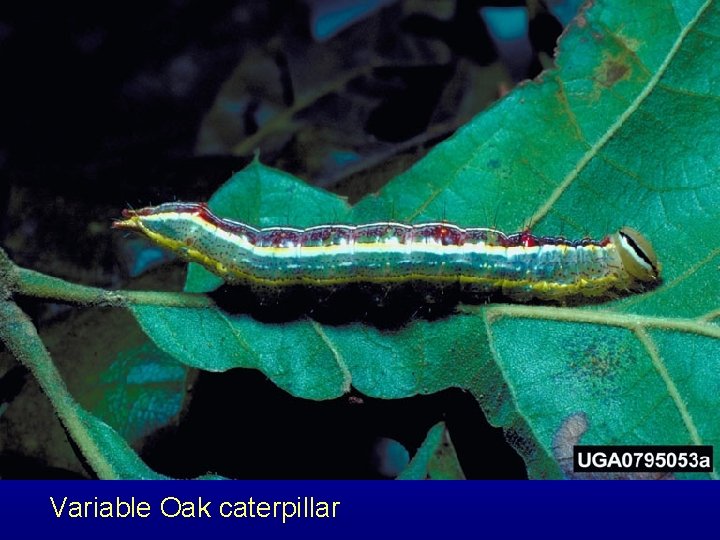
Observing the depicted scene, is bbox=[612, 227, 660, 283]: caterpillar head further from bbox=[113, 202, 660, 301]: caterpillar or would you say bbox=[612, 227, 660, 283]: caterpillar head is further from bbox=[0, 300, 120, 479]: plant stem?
bbox=[0, 300, 120, 479]: plant stem

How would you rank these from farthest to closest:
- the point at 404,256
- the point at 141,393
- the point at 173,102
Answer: the point at 173,102 → the point at 141,393 → the point at 404,256

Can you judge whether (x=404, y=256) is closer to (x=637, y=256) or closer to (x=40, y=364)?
(x=637, y=256)

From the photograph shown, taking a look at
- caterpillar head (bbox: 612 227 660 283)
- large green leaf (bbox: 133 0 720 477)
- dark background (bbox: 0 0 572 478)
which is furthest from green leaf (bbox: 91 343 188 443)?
caterpillar head (bbox: 612 227 660 283)

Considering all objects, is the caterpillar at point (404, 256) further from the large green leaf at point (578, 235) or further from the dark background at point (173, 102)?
the dark background at point (173, 102)

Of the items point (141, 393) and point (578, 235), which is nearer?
point (578, 235)

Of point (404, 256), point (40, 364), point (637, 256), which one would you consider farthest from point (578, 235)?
point (40, 364)

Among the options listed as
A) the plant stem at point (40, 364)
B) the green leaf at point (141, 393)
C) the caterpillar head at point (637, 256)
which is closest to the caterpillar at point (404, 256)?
the caterpillar head at point (637, 256)

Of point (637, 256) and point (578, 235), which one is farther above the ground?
point (637, 256)
